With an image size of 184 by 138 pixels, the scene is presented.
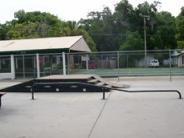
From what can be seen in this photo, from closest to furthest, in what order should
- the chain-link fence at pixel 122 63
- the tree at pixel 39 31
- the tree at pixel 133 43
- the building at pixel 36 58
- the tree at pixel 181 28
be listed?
1. the chain-link fence at pixel 122 63
2. the building at pixel 36 58
3. the tree at pixel 181 28
4. the tree at pixel 39 31
5. the tree at pixel 133 43

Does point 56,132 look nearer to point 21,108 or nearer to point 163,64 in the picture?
point 21,108

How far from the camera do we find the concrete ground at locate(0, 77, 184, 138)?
972 centimetres

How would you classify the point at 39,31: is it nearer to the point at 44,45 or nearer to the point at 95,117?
the point at 44,45

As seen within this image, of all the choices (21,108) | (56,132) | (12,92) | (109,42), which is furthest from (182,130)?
(109,42)

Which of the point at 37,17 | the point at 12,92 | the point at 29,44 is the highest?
the point at 37,17

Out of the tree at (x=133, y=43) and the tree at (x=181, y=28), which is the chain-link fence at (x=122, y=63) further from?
the tree at (x=133, y=43)

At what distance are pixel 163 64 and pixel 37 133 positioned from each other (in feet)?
80.4

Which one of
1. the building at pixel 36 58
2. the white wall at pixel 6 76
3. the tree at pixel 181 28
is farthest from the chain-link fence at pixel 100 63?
the tree at pixel 181 28

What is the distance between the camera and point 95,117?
1212cm

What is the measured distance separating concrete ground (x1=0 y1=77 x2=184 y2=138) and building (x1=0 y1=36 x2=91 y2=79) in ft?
52.5

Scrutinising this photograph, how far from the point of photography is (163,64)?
3322 cm

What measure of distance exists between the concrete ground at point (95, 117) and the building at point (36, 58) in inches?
630

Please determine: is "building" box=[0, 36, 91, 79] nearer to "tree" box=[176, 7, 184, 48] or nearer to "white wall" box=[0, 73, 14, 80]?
"white wall" box=[0, 73, 14, 80]

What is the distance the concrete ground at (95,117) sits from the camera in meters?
9.72
